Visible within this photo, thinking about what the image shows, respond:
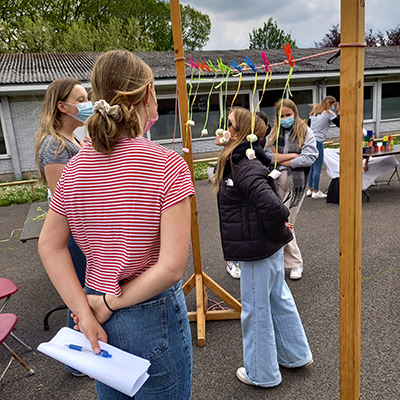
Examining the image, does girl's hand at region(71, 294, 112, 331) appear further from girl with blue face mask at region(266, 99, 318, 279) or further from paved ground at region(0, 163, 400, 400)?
girl with blue face mask at region(266, 99, 318, 279)

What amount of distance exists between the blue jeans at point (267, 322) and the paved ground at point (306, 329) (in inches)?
5.9

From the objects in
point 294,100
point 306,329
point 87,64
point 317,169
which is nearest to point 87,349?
point 306,329

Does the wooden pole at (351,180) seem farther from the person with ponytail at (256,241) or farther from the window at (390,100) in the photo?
the window at (390,100)

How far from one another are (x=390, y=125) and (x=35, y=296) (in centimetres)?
1690

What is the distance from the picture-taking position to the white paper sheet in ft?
3.37

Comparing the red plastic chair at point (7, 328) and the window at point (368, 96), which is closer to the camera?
the red plastic chair at point (7, 328)

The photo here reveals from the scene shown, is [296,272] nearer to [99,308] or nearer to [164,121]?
[99,308]

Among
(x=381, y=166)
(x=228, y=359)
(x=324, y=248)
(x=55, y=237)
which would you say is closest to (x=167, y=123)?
(x=381, y=166)

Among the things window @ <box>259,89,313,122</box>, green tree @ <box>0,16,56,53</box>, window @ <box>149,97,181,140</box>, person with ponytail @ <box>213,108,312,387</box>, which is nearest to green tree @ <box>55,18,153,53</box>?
green tree @ <box>0,16,56,53</box>

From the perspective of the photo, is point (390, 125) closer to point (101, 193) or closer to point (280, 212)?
point (280, 212)

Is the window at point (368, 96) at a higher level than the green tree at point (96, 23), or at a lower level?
lower

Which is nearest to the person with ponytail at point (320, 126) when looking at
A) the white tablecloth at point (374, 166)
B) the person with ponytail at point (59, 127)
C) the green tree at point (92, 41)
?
the white tablecloth at point (374, 166)

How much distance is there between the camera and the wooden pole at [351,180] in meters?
1.06

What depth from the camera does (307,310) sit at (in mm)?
3123
